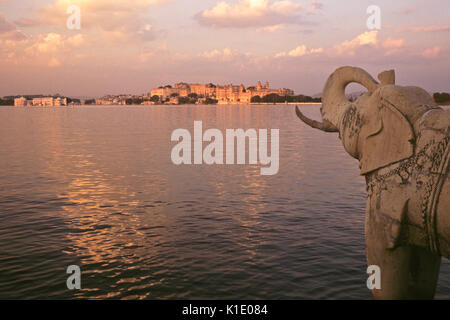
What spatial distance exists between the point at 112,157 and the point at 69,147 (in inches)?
422

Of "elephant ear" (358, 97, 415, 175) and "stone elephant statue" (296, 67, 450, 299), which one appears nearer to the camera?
"stone elephant statue" (296, 67, 450, 299)

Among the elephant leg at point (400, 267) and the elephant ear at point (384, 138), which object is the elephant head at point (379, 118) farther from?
the elephant leg at point (400, 267)

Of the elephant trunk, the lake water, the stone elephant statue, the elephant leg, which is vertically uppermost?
the elephant trunk

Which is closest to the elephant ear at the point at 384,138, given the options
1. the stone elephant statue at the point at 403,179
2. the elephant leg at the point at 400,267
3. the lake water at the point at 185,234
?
the stone elephant statue at the point at 403,179

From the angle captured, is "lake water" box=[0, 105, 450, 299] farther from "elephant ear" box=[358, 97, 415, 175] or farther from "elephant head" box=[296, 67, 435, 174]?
"elephant ear" box=[358, 97, 415, 175]

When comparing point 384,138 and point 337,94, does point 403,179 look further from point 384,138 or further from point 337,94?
point 337,94

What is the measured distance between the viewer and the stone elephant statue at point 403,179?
15.6 ft

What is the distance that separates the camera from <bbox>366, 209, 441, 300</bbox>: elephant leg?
544 cm

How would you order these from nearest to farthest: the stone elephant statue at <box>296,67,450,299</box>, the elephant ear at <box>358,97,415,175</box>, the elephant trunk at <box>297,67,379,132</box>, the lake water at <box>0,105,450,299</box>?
1. the stone elephant statue at <box>296,67,450,299</box>
2. the elephant ear at <box>358,97,415,175</box>
3. the elephant trunk at <box>297,67,379,132</box>
4. the lake water at <box>0,105,450,299</box>

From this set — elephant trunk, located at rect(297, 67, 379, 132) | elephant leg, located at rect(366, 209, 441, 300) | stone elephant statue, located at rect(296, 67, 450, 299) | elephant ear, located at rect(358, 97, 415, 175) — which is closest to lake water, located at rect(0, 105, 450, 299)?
elephant leg, located at rect(366, 209, 441, 300)

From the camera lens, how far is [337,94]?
21.9 ft

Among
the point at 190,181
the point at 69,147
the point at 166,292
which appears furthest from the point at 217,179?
the point at 69,147

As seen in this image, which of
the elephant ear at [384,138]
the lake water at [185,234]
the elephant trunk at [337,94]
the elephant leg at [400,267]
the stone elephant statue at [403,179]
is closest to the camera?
the stone elephant statue at [403,179]
